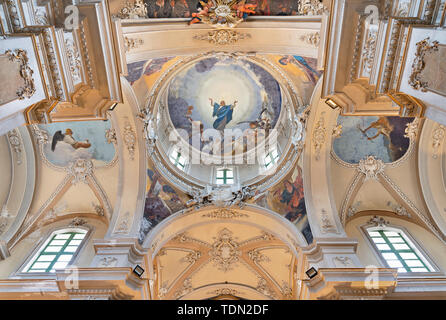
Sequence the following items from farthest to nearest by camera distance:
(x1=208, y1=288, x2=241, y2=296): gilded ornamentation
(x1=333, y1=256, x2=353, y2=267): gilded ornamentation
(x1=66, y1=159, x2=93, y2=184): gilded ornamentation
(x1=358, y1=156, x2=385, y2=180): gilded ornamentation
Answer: (x1=208, y1=288, x2=241, y2=296): gilded ornamentation
(x1=66, y1=159, x2=93, y2=184): gilded ornamentation
(x1=358, y1=156, x2=385, y2=180): gilded ornamentation
(x1=333, y1=256, x2=353, y2=267): gilded ornamentation

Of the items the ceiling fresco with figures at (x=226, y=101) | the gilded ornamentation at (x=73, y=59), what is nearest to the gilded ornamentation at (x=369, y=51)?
the ceiling fresco with figures at (x=226, y=101)

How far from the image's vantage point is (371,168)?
12.6 metres

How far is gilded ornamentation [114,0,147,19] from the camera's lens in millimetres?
8984

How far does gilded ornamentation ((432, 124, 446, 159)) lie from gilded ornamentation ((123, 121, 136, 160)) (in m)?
10.9

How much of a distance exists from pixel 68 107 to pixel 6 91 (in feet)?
7.55

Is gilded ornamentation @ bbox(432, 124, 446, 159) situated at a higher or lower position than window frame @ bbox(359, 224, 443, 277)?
higher

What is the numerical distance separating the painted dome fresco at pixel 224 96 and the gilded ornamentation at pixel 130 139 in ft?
16.1

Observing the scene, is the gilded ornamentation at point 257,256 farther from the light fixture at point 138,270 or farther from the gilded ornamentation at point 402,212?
the light fixture at point 138,270

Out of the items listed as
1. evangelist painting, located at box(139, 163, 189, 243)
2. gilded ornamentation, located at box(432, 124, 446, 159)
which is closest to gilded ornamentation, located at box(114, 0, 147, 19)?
evangelist painting, located at box(139, 163, 189, 243)

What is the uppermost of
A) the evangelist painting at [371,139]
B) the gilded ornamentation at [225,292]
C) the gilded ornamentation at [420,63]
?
the gilded ornamentation at [420,63]

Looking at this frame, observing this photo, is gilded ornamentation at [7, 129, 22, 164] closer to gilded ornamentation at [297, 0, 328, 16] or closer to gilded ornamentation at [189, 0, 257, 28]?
gilded ornamentation at [189, 0, 257, 28]

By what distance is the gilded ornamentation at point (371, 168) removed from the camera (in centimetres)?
1261

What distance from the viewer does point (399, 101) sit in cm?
630
